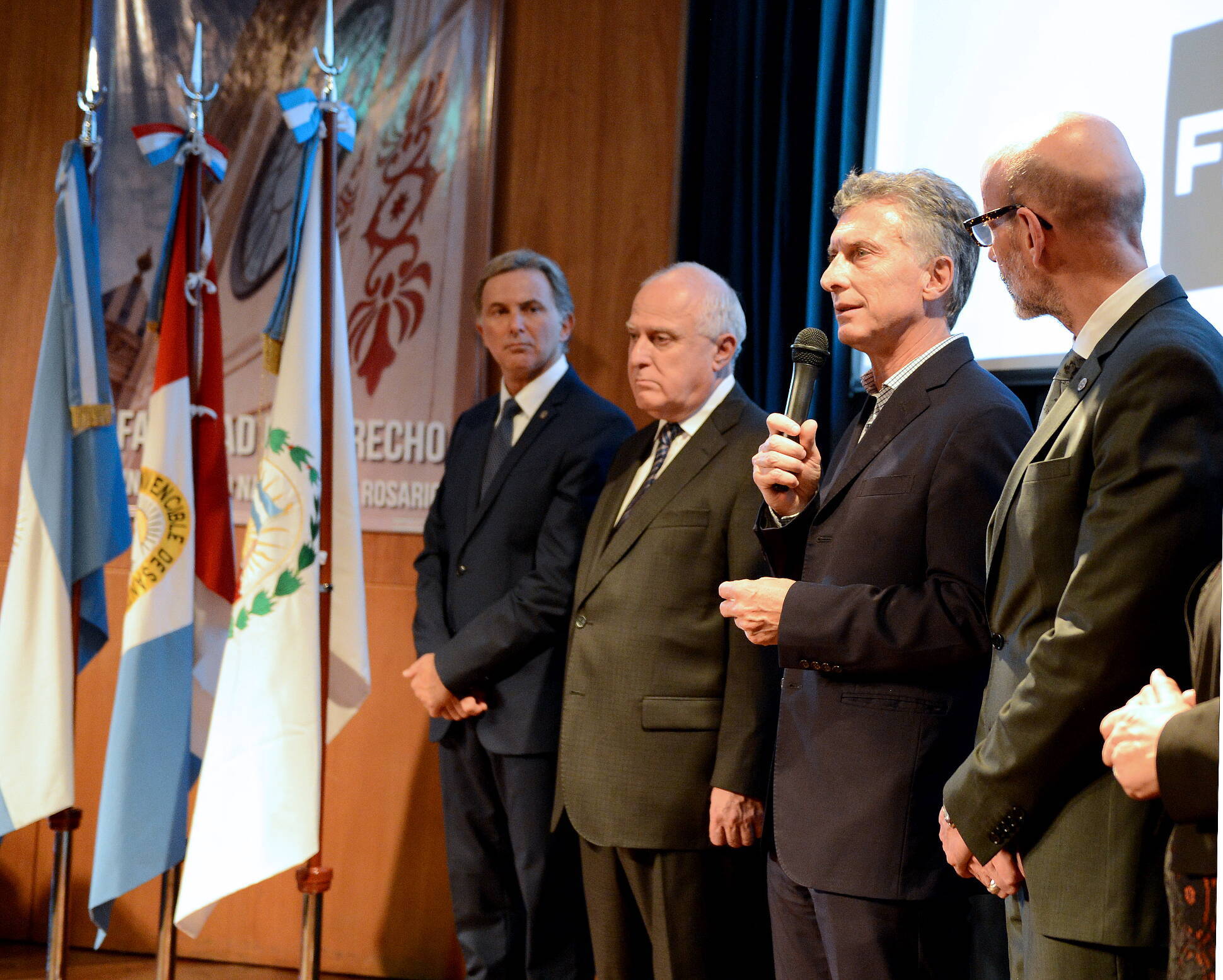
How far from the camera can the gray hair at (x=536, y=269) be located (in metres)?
3.10

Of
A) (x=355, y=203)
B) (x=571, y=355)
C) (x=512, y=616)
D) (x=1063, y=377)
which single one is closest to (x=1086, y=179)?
(x=1063, y=377)

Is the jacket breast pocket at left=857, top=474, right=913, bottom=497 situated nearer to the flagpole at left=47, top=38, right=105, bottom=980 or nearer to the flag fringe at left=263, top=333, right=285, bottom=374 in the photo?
the flag fringe at left=263, top=333, right=285, bottom=374

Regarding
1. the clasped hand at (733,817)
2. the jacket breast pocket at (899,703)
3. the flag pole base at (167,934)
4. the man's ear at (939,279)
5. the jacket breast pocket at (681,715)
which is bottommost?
the flag pole base at (167,934)

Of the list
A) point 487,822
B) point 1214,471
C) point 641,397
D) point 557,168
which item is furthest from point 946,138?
point 487,822

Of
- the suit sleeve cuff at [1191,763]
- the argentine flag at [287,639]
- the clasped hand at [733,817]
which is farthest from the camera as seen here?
the argentine flag at [287,639]

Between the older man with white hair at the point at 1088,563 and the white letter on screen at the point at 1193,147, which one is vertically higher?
the white letter on screen at the point at 1193,147

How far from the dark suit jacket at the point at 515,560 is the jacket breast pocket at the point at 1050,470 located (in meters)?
1.42

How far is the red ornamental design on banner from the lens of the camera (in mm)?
3557

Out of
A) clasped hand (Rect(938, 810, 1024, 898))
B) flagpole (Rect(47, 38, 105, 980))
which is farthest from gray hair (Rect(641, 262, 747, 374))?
flagpole (Rect(47, 38, 105, 980))

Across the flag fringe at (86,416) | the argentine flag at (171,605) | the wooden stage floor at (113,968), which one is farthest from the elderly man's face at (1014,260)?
the wooden stage floor at (113,968)

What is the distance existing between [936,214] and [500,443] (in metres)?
1.38

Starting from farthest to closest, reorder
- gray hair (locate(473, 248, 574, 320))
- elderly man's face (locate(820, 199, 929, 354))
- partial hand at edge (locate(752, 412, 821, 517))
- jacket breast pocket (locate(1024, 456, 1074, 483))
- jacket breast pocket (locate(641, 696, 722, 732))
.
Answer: gray hair (locate(473, 248, 574, 320)) < jacket breast pocket (locate(641, 696, 722, 732)) < elderly man's face (locate(820, 199, 929, 354)) < partial hand at edge (locate(752, 412, 821, 517)) < jacket breast pocket (locate(1024, 456, 1074, 483))

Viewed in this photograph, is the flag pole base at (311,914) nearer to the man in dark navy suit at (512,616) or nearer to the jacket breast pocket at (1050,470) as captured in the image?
the man in dark navy suit at (512,616)

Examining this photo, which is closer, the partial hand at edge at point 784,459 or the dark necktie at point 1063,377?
the dark necktie at point 1063,377
